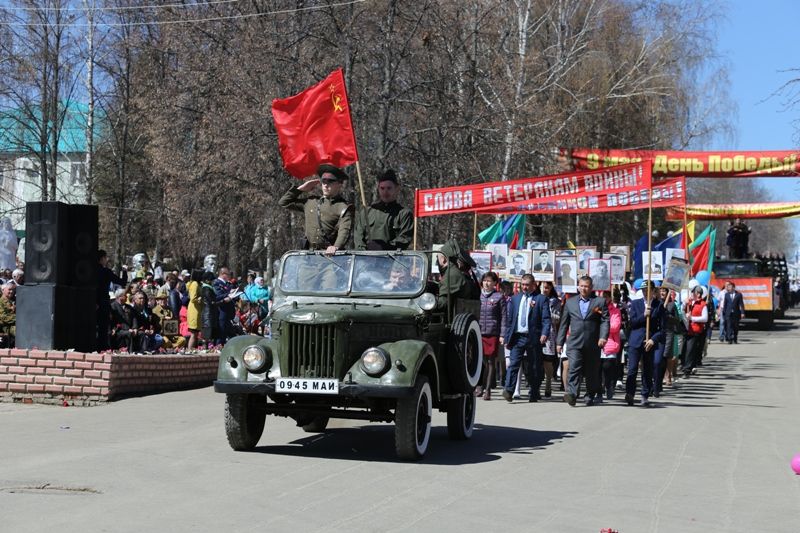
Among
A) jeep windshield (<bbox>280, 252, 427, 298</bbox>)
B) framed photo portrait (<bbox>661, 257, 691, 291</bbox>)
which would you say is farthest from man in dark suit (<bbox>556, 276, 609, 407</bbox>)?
jeep windshield (<bbox>280, 252, 427, 298</bbox>)

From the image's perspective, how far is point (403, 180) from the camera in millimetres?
29703

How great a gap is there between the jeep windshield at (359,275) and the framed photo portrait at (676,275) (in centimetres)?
985

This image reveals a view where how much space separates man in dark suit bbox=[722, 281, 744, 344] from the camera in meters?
39.2

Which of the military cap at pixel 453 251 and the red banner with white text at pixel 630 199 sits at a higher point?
the red banner with white text at pixel 630 199

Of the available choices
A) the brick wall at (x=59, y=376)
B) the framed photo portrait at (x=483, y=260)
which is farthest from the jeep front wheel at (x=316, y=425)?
the framed photo portrait at (x=483, y=260)

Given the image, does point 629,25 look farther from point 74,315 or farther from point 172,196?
point 74,315

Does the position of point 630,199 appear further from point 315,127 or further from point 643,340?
point 315,127

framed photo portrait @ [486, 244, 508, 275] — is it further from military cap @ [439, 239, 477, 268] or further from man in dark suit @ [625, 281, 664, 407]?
military cap @ [439, 239, 477, 268]

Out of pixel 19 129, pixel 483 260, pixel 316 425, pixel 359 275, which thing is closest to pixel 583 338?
pixel 316 425

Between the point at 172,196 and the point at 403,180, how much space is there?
6.84m

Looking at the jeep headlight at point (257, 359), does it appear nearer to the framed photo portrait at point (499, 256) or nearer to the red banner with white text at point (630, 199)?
the red banner with white text at point (630, 199)

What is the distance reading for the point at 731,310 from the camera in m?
40.0

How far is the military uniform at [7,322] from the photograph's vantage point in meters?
18.4

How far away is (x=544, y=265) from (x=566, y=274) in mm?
586
